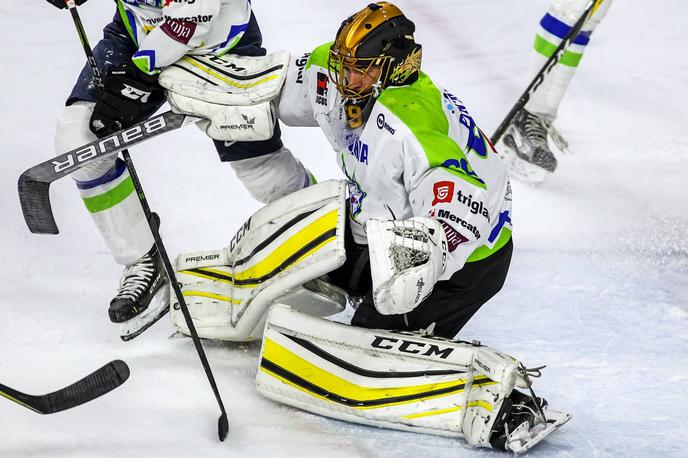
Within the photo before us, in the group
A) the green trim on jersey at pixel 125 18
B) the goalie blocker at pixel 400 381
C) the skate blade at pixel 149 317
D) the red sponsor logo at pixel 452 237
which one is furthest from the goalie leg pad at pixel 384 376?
the green trim on jersey at pixel 125 18

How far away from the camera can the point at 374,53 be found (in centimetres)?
228

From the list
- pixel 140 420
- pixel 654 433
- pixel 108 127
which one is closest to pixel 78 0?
pixel 108 127

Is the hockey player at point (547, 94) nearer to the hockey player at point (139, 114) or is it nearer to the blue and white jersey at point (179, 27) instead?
the hockey player at point (139, 114)

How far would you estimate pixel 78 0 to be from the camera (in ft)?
8.67

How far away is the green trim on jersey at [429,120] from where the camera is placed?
220cm

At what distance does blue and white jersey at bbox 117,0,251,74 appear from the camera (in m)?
2.60

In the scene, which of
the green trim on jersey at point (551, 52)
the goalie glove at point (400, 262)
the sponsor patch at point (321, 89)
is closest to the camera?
the goalie glove at point (400, 262)

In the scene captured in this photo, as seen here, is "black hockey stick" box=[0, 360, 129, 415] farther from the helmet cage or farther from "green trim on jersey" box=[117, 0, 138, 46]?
"green trim on jersey" box=[117, 0, 138, 46]

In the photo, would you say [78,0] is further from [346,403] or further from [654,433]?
[654,433]

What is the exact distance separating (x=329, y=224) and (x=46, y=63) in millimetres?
2346

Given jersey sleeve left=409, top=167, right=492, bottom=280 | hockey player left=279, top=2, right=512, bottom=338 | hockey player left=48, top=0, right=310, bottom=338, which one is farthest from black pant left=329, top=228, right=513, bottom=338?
hockey player left=48, top=0, right=310, bottom=338

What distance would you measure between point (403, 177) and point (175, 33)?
2.50 feet

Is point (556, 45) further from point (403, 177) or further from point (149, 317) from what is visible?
point (149, 317)

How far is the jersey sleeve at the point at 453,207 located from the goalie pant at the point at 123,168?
2.38 ft
